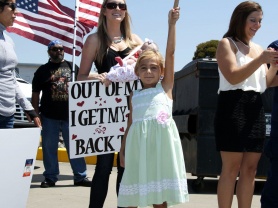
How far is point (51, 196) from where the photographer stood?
730 cm

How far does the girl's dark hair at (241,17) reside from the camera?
487cm

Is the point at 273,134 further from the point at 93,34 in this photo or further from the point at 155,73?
the point at 93,34

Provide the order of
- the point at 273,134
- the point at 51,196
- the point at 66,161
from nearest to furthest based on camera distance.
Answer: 1. the point at 273,134
2. the point at 51,196
3. the point at 66,161

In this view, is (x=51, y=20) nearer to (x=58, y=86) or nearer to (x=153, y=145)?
(x=58, y=86)

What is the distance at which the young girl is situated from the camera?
4.26m

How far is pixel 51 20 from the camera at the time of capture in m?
13.0

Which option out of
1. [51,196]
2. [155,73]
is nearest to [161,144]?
[155,73]

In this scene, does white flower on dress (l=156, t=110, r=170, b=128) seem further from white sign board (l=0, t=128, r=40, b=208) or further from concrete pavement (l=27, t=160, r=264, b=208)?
concrete pavement (l=27, t=160, r=264, b=208)

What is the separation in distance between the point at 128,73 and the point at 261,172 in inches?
128

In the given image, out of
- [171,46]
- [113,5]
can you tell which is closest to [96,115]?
[113,5]

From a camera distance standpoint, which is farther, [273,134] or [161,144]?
[273,134]

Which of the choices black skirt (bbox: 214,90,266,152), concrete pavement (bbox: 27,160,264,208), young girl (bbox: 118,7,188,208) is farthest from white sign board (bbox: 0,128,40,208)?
concrete pavement (bbox: 27,160,264,208)

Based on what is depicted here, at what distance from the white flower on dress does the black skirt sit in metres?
0.60

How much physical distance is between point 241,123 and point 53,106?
409 centimetres
